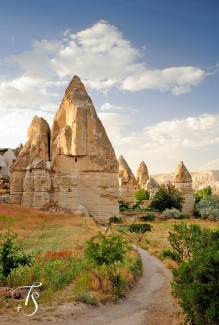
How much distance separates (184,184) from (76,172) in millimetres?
13069

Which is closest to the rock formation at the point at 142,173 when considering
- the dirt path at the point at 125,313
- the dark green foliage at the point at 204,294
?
the dirt path at the point at 125,313

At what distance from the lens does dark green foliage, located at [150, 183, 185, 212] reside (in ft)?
105

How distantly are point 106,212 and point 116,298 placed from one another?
19.3m

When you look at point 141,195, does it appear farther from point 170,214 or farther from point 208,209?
point 170,214

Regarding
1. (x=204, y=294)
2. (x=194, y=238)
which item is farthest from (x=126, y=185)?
(x=204, y=294)

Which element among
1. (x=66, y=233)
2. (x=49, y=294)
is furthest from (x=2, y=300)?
(x=66, y=233)

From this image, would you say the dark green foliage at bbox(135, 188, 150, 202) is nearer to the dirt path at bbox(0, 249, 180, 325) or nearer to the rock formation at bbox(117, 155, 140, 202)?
the rock formation at bbox(117, 155, 140, 202)

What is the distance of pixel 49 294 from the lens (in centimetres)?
654

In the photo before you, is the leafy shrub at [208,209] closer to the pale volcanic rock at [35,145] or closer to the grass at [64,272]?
the pale volcanic rock at [35,145]

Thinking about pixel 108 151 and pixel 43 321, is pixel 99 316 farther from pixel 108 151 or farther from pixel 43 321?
pixel 108 151

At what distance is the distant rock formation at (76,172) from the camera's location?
86.1 feet

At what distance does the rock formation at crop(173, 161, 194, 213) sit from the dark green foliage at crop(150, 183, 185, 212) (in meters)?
0.91

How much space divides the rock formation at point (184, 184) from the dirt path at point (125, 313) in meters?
25.6

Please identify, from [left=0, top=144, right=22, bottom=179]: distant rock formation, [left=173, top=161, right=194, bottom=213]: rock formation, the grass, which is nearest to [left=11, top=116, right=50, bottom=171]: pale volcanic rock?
[left=0, top=144, right=22, bottom=179]: distant rock formation
